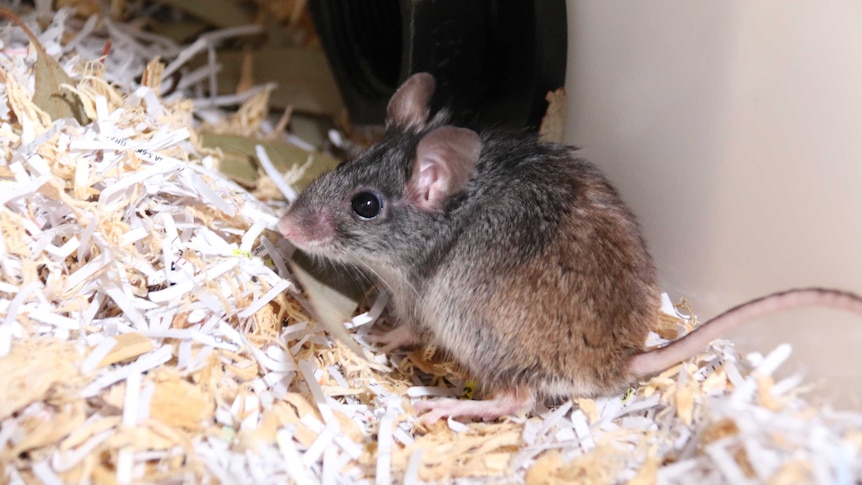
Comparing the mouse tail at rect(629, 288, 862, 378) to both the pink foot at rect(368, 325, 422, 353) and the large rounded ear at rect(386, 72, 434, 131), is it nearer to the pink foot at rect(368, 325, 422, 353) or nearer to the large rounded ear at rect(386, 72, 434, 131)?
the pink foot at rect(368, 325, 422, 353)

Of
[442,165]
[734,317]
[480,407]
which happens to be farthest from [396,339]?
[734,317]

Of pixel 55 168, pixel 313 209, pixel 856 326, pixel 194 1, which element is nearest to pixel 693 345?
pixel 856 326

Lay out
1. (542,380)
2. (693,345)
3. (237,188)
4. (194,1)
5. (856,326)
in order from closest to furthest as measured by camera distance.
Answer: (856,326) < (693,345) < (542,380) < (237,188) < (194,1)

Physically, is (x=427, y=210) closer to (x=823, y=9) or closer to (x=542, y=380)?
(x=542, y=380)

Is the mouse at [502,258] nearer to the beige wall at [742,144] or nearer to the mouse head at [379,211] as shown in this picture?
the mouse head at [379,211]

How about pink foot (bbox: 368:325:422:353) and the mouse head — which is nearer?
the mouse head

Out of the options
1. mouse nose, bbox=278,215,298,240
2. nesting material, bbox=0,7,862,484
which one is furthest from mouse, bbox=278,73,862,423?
nesting material, bbox=0,7,862,484
